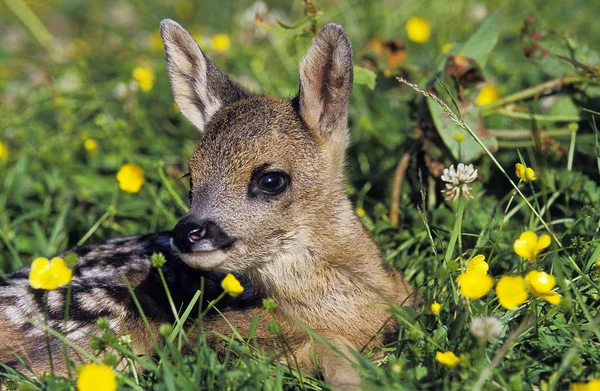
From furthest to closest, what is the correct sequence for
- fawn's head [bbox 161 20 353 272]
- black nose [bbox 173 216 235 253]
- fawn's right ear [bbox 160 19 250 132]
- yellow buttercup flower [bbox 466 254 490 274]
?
1. fawn's right ear [bbox 160 19 250 132]
2. fawn's head [bbox 161 20 353 272]
3. black nose [bbox 173 216 235 253]
4. yellow buttercup flower [bbox 466 254 490 274]

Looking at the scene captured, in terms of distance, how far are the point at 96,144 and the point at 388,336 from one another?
11.8 feet

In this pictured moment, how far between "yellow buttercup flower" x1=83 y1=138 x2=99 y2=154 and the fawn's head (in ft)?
7.13

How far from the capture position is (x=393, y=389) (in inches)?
109

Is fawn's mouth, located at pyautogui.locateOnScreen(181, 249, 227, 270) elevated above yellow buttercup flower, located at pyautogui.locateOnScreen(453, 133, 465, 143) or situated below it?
above

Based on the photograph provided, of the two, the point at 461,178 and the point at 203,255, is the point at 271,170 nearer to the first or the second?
the point at 203,255

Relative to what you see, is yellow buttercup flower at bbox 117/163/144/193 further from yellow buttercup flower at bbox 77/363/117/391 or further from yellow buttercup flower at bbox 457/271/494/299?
yellow buttercup flower at bbox 457/271/494/299

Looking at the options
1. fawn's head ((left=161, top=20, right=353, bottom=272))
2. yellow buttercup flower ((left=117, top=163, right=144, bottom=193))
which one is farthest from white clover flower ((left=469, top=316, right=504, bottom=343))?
yellow buttercup flower ((left=117, top=163, right=144, bottom=193))

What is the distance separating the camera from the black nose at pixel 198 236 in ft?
11.1

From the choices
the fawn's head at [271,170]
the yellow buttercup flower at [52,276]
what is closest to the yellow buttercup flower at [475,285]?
the fawn's head at [271,170]

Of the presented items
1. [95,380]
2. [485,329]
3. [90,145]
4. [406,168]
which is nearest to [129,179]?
[90,145]

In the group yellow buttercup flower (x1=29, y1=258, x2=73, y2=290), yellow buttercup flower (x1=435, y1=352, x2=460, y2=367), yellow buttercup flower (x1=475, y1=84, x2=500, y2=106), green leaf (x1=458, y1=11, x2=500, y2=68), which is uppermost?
yellow buttercup flower (x1=29, y1=258, x2=73, y2=290)

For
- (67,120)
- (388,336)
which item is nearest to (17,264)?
(67,120)

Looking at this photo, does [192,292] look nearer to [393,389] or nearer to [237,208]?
[237,208]

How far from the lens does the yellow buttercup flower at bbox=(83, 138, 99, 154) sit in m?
6.12
